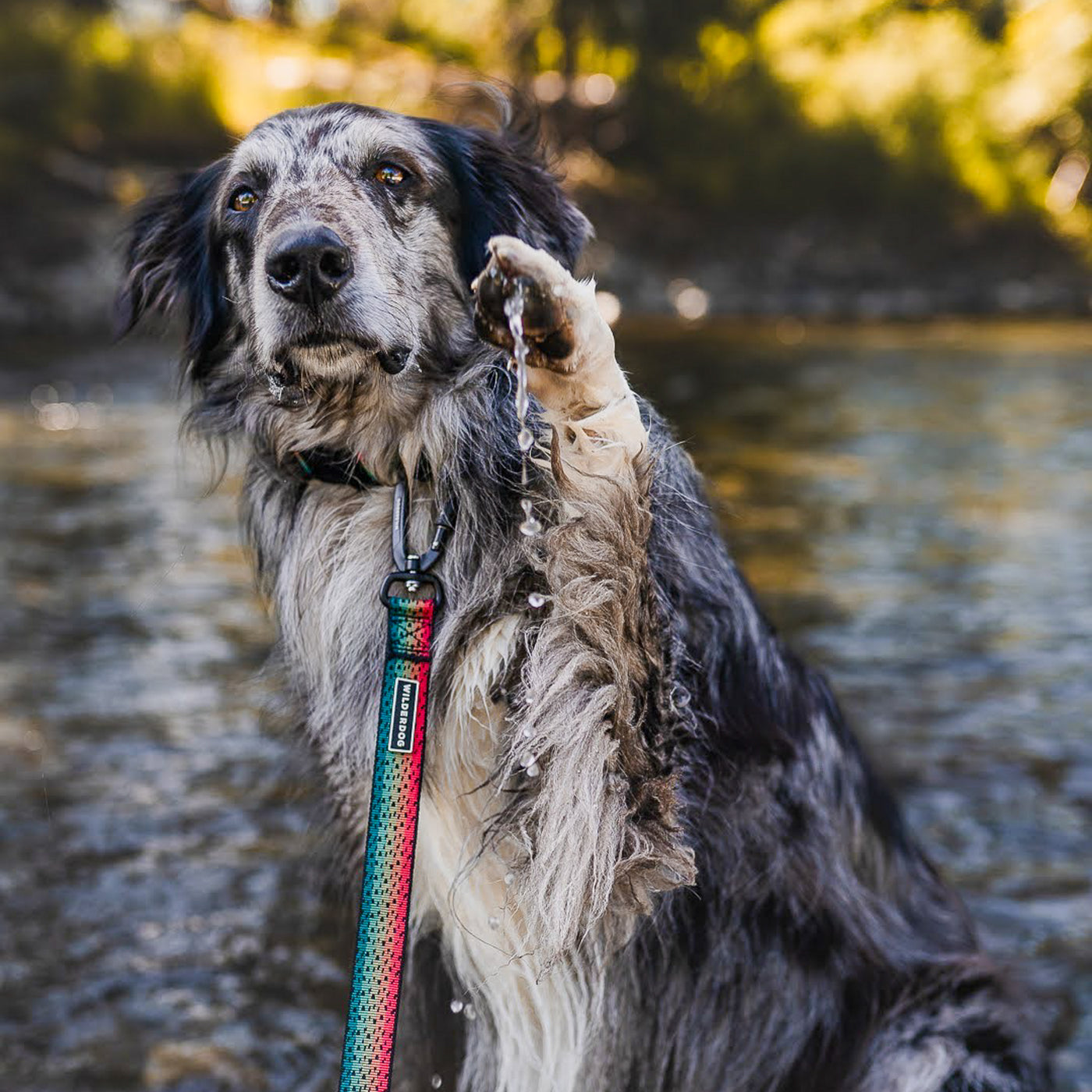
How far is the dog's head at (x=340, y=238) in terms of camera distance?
2.25 metres

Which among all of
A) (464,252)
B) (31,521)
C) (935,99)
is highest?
(935,99)

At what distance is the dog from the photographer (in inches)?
81.8

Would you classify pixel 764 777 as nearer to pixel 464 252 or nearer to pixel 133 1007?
pixel 464 252

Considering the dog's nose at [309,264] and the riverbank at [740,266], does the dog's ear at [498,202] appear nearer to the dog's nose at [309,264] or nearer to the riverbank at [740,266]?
the dog's nose at [309,264]

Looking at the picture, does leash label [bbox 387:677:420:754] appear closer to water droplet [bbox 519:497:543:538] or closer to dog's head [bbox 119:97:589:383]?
water droplet [bbox 519:497:543:538]

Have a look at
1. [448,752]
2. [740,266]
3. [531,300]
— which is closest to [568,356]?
[531,300]

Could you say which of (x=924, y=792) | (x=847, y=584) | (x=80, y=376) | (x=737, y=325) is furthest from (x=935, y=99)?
(x=924, y=792)

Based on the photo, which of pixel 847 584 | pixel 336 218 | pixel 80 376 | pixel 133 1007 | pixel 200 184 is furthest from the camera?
pixel 80 376

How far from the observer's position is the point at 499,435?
2359 mm

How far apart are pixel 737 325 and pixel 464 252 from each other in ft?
61.0

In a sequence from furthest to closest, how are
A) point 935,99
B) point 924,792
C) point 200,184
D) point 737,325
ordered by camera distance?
point 935,99
point 737,325
point 924,792
point 200,184

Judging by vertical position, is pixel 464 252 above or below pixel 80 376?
below

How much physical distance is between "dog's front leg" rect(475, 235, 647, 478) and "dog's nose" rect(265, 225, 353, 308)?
42cm

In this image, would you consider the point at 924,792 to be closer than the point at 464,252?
No
